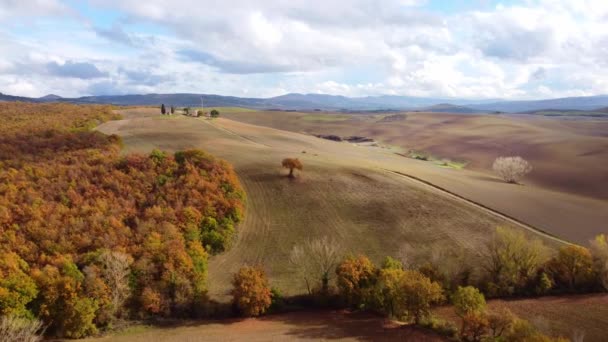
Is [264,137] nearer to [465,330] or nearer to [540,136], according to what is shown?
[465,330]

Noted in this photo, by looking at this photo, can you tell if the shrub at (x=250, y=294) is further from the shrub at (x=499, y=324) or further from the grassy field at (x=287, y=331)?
the shrub at (x=499, y=324)

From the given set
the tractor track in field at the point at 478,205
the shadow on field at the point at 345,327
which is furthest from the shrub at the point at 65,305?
the tractor track in field at the point at 478,205

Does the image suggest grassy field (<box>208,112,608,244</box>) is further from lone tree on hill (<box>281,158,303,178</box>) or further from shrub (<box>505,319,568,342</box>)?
shrub (<box>505,319,568,342</box>)

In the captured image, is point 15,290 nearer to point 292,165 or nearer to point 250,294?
point 250,294

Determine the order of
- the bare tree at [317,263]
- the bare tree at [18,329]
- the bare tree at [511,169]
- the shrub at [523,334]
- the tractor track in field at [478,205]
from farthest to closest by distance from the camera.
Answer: the bare tree at [511,169]
the tractor track in field at [478,205]
the bare tree at [317,263]
the bare tree at [18,329]
the shrub at [523,334]

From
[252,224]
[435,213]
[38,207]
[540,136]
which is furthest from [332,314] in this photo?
[540,136]
